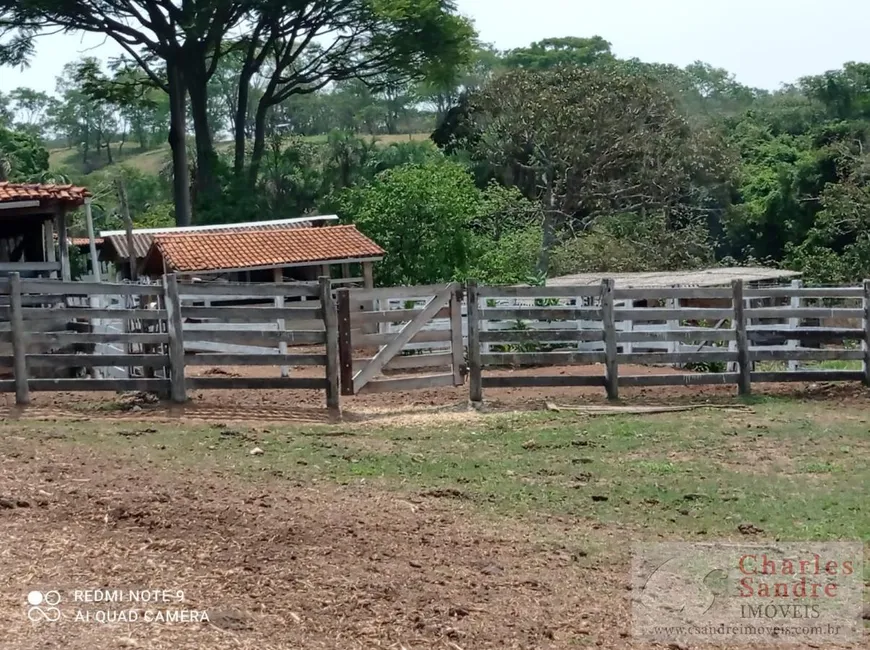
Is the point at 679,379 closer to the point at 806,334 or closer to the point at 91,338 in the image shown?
the point at 806,334

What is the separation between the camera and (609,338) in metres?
12.9

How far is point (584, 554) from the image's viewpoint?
618 cm

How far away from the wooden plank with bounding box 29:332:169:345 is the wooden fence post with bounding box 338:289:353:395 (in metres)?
1.89

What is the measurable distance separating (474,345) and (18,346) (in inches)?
193

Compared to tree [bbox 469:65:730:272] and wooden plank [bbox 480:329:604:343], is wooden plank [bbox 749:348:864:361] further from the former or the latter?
tree [bbox 469:65:730:272]

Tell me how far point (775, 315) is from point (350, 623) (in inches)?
389

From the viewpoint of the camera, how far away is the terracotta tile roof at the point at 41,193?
16.3 metres

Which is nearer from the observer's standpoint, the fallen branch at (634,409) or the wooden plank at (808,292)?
the fallen branch at (634,409)

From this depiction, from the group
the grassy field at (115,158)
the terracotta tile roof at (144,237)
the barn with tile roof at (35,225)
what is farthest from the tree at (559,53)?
the barn with tile roof at (35,225)

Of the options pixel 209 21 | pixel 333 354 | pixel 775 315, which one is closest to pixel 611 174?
pixel 209 21

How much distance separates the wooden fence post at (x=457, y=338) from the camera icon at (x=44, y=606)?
845 cm

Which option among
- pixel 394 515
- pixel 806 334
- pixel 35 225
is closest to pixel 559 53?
pixel 35 225

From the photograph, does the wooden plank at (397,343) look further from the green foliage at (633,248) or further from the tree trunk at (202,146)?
the tree trunk at (202,146)

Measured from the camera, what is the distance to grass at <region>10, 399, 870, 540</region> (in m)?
7.33
